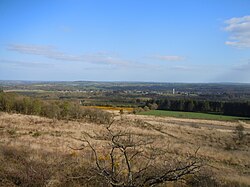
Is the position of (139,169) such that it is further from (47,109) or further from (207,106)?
(207,106)

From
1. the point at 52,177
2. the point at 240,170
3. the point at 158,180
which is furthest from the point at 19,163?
the point at 240,170

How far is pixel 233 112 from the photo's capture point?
72562 mm

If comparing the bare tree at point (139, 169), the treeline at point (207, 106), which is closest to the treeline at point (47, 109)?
the bare tree at point (139, 169)

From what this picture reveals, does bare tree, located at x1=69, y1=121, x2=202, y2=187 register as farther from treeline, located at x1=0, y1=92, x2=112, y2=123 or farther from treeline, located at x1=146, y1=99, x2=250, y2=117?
treeline, located at x1=146, y1=99, x2=250, y2=117

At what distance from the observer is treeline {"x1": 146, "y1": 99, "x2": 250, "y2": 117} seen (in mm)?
71375

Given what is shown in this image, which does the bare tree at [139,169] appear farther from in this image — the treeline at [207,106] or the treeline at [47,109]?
the treeline at [207,106]

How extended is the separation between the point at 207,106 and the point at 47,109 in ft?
170

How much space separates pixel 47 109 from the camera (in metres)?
41.2

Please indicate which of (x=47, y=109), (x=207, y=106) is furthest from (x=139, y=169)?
(x=207, y=106)

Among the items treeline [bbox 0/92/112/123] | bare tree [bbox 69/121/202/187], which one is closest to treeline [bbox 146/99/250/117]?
treeline [bbox 0/92/112/123]

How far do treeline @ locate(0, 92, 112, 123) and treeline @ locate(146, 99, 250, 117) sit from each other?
133 ft

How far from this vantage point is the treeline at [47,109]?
1539 inches

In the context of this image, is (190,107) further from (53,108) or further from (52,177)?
(52,177)

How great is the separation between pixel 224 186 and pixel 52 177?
18.3 feet
